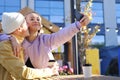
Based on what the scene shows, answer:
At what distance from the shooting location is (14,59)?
4.90 ft

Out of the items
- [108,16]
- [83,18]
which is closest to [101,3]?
[108,16]

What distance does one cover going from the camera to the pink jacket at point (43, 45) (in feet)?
5.61

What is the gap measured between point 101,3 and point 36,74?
22.0 meters

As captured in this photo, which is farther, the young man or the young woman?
the young woman

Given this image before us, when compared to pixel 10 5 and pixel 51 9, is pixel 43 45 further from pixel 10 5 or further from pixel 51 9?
pixel 51 9

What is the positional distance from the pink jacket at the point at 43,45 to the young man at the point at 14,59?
82 mm

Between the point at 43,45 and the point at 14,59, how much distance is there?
1.00 feet

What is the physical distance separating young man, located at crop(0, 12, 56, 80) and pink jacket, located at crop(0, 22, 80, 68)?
8cm

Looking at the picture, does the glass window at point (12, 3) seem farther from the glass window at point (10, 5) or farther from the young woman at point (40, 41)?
the young woman at point (40, 41)

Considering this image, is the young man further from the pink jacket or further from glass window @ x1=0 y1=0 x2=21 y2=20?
glass window @ x1=0 y1=0 x2=21 y2=20

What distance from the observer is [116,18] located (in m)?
23.1

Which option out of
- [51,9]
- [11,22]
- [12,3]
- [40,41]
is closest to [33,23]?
[40,41]

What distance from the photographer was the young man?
58.4 inches

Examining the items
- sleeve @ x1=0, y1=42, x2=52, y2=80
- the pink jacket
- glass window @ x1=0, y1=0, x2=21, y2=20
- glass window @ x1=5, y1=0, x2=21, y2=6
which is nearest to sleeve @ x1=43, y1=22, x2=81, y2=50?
the pink jacket
